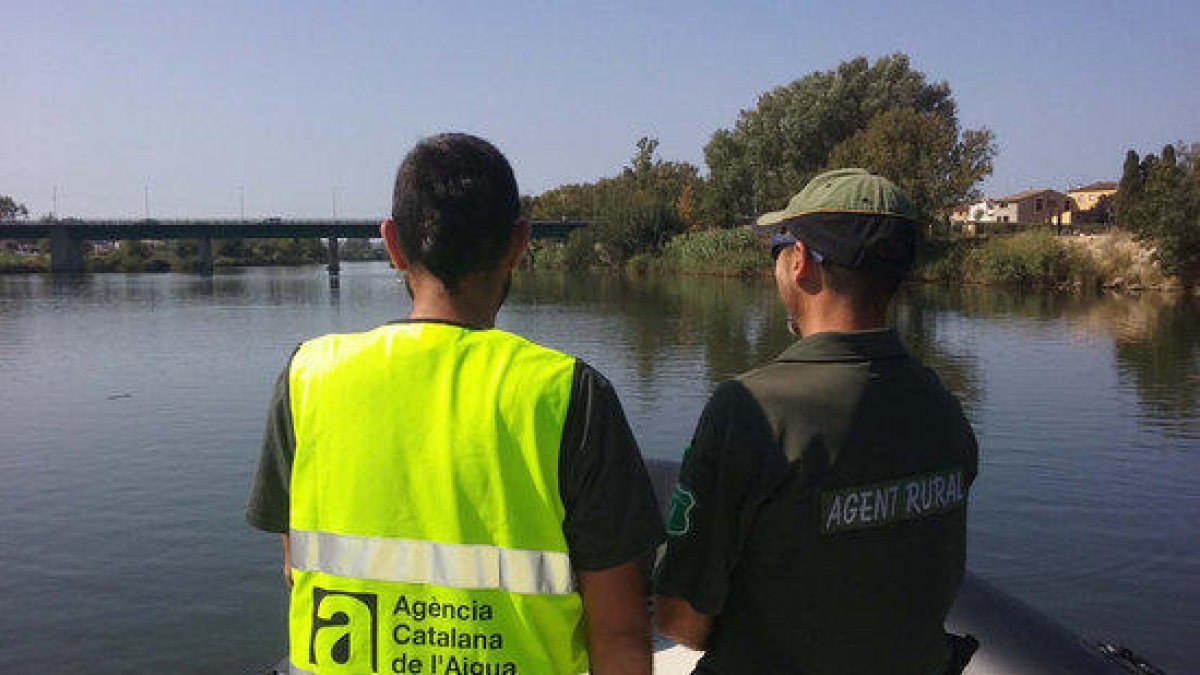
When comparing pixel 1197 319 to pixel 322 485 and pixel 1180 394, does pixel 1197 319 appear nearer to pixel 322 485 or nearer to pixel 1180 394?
pixel 1180 394

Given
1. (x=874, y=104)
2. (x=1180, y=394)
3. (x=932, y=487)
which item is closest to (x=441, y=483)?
(x=932, y=487)

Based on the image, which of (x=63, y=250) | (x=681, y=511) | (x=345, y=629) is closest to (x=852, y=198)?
(x=681, y=511)

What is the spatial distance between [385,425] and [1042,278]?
153 feet

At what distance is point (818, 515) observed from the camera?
1785 millimetres

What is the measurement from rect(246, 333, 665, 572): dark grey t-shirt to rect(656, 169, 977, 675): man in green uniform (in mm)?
212

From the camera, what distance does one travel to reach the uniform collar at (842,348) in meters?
1.88

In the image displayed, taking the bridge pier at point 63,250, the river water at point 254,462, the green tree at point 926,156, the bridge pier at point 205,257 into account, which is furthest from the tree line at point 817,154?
the bridge pier at point 63,250

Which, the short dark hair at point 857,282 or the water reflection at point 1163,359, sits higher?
the short dark hair at point 857,282

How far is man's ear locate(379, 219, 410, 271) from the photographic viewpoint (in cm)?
180

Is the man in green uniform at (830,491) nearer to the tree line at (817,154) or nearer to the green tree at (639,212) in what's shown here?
the tree line at (817,154)

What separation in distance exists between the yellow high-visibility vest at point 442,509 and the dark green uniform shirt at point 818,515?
13.0 inches

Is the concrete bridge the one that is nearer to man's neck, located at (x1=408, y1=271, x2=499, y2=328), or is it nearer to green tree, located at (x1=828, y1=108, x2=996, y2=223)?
green tree, located at (x1=828, y1=108, x2=996, y2=223)

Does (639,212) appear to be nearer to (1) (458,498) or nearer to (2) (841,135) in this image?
(2) (841,135)

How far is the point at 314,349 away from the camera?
1757 mm
